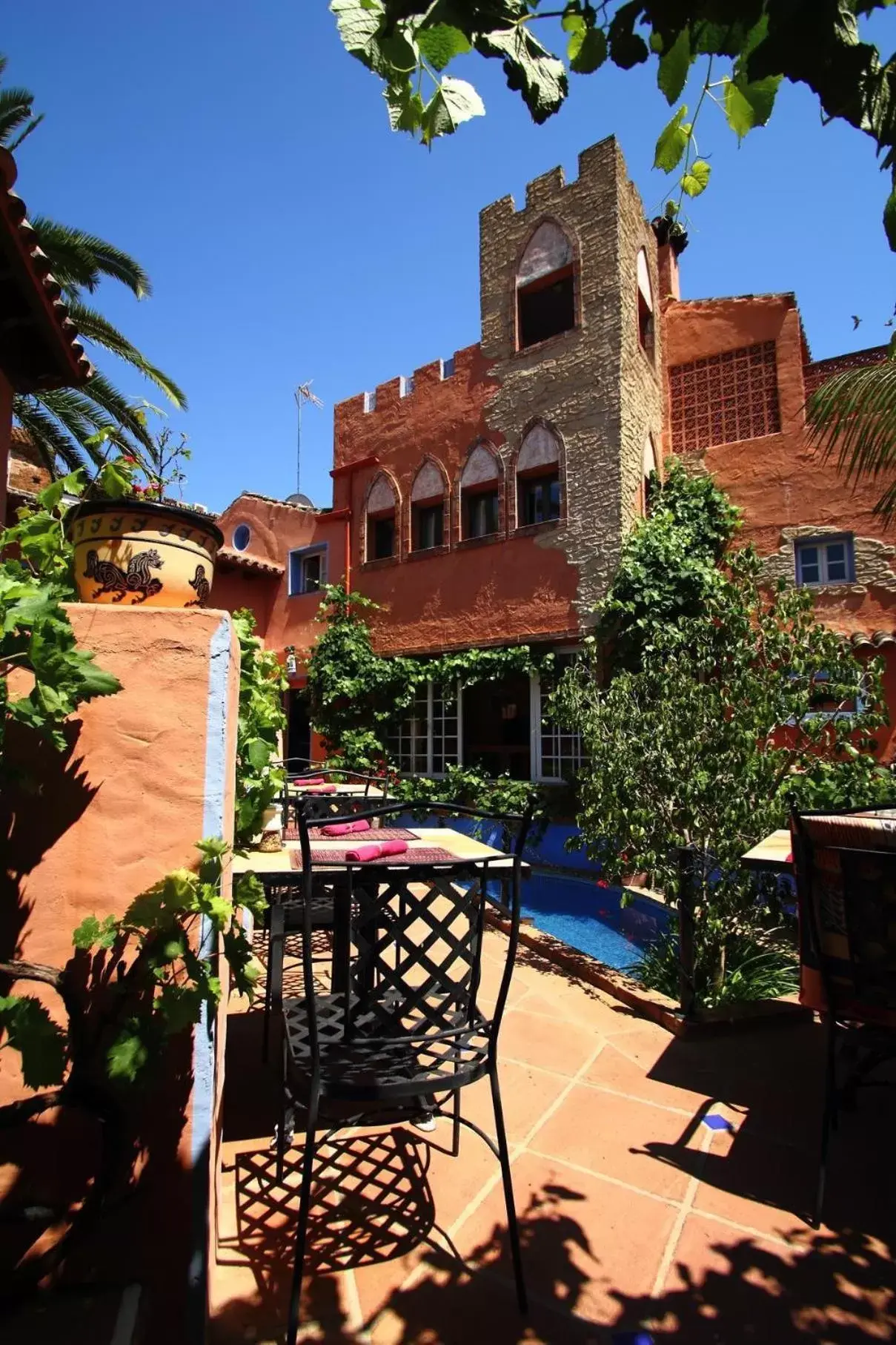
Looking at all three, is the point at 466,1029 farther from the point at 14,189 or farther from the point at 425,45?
the point at 14,189

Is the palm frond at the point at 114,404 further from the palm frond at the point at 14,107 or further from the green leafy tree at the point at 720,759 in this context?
the green leafy tree at the point at 720,759

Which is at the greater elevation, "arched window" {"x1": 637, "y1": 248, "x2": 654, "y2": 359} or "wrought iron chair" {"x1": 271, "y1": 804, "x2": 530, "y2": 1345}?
"arched window" {"x1": 637, "y1": 248, "x2": 654, "y2": 359}

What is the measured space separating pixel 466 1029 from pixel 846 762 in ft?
16.0

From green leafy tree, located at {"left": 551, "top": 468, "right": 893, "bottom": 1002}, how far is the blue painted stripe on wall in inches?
125

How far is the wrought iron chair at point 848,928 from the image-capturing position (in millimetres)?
2225

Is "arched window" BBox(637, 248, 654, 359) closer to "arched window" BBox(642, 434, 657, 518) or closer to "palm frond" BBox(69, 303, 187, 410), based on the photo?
"arched window" BBox(642, 434, 657, 518)

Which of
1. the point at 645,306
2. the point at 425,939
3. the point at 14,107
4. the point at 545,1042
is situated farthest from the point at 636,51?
the point at 645,306

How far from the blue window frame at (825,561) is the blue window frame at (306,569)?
7528 millimetres

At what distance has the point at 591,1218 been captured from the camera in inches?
87.2

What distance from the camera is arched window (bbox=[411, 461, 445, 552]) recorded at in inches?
435

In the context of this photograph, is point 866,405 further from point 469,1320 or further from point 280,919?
point 469,1320

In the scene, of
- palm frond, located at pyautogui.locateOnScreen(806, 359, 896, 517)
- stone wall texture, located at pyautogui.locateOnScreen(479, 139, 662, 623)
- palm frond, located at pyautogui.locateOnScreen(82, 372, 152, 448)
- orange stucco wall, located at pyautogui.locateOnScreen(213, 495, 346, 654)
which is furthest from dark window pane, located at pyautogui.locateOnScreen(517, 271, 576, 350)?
palm frond, located at pyautogui.locateOnScreen(806, 359, 896, 517)

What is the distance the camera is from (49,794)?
5.65 feet

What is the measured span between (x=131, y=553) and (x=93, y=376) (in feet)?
23.8
